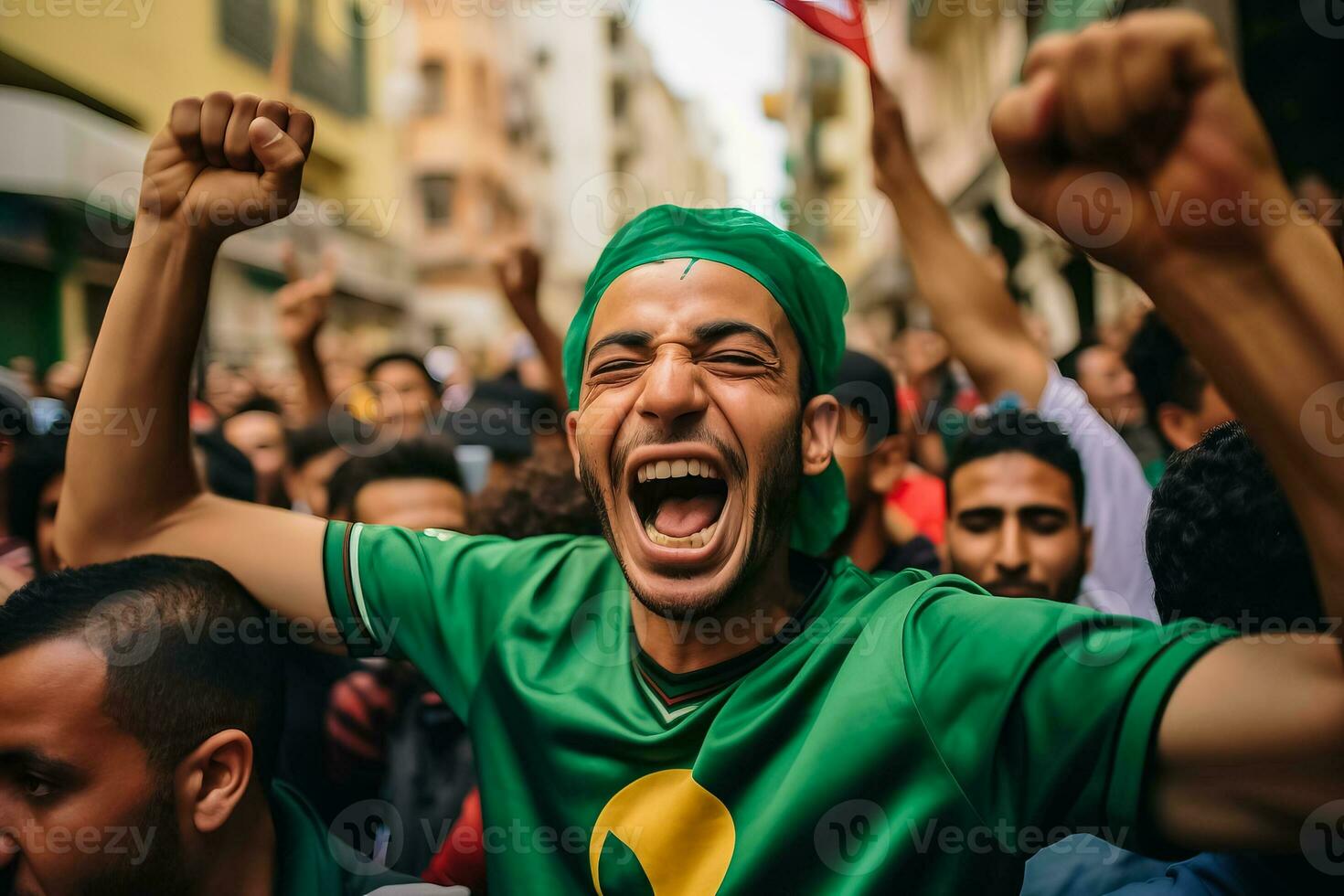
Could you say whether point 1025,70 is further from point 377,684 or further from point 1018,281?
point 1018,281

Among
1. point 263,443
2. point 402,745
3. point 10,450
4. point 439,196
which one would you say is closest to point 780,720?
point 402,745

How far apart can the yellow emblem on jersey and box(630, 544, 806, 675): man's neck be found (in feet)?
0.69

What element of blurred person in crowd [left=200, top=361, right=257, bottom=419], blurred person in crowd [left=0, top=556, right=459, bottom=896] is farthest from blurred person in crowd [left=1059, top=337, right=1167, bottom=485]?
blurred person in crowd [left=200, top=361, right=257, bottom=419]

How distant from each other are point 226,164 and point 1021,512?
7.59ft

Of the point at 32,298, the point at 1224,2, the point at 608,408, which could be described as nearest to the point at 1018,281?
the point at 1224,2

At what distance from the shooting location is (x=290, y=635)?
2.06 meters

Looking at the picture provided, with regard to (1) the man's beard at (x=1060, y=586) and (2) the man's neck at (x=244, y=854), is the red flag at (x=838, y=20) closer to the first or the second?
(1) the man's beard at (x=1060, y=586)

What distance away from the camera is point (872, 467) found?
3.29 metres

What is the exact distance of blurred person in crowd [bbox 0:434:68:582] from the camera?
314cm

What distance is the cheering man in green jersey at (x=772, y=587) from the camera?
106 centimetres

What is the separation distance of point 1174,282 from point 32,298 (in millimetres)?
12470

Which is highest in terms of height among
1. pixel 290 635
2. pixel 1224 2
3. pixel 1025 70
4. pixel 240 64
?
pixel 240 64

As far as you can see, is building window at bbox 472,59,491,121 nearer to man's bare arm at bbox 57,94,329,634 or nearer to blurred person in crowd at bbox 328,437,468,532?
blurred person in crowd at bbox 328,437,468,532

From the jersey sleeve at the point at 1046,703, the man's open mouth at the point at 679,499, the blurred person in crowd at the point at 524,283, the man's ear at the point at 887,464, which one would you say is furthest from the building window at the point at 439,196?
the jersey sleeve at the point at 1046,703
